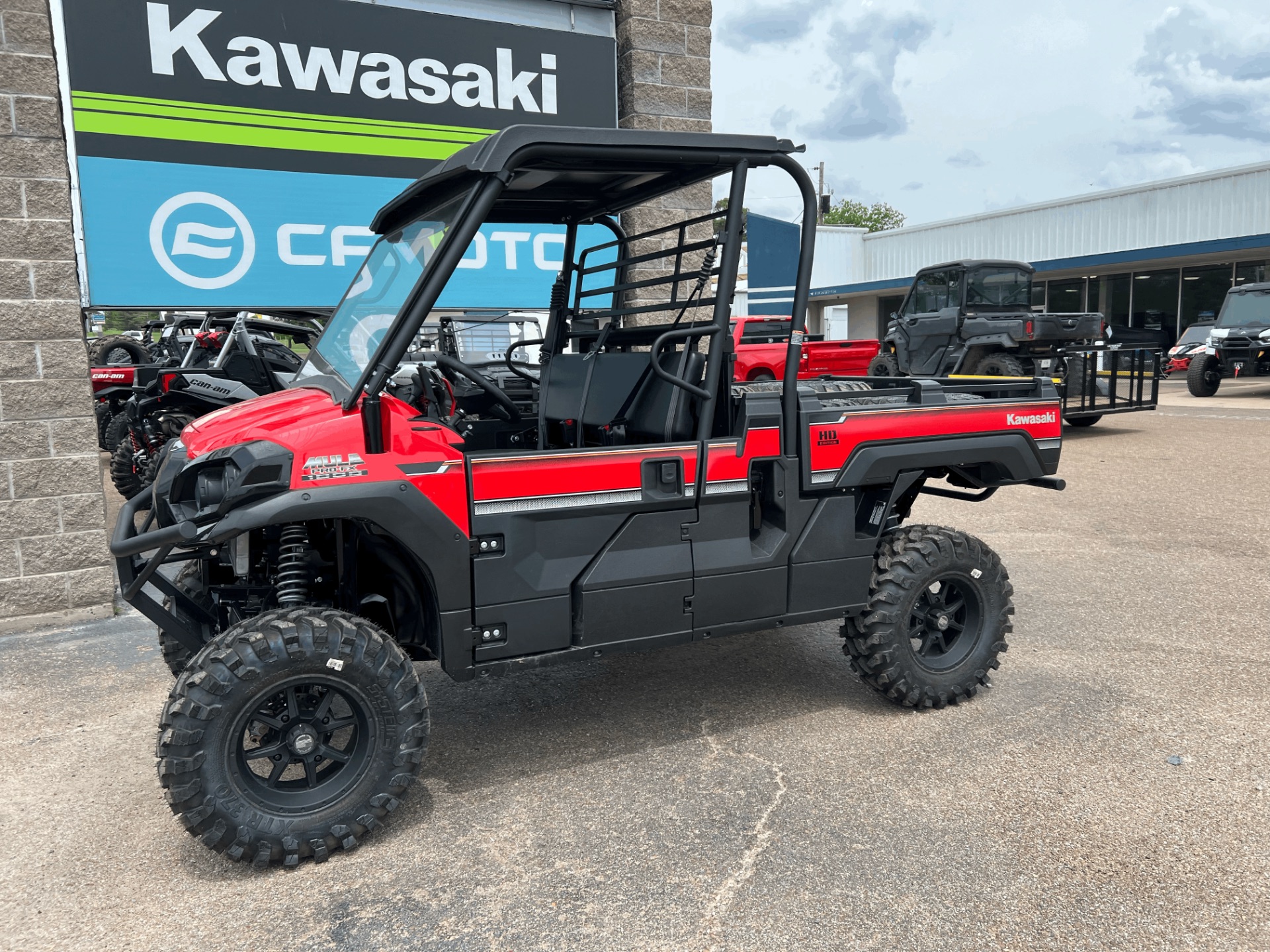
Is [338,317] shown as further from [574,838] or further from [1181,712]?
[1181,712]

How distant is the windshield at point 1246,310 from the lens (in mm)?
19312

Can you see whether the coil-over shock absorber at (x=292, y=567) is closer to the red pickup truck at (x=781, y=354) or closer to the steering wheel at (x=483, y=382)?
the steering wheel at (x=483, y=382)

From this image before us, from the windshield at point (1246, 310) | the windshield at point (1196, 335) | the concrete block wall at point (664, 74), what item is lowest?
the windshield at point (1196, 335)

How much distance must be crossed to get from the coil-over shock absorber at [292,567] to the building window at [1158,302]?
96.5 feet

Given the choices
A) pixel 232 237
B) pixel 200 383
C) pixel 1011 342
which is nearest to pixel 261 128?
pixel 232 237

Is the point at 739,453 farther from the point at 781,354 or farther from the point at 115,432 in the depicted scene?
the point at 781,354

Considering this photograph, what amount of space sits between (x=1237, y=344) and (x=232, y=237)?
1887 centimetres

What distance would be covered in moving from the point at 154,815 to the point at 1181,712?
4060 millimetres

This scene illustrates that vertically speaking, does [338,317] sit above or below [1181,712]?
above

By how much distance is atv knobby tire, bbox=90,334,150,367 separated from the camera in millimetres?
12398

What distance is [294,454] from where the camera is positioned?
9.73 feet

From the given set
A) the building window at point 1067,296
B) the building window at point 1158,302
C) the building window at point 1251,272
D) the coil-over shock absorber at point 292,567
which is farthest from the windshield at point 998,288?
the building window at point 1067,296

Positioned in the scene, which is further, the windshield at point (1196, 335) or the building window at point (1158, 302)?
the building window at point (1158, 302)

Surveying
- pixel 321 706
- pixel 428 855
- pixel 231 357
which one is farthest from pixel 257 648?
pixel 231 357
